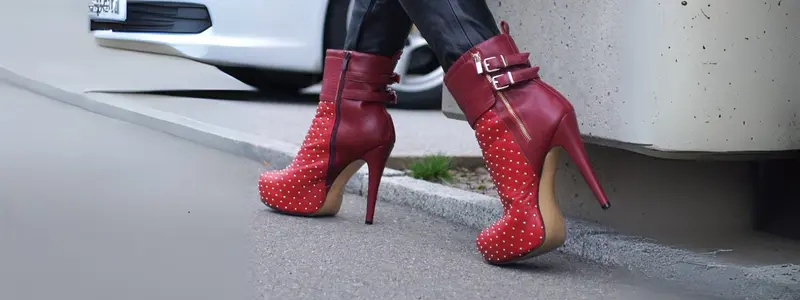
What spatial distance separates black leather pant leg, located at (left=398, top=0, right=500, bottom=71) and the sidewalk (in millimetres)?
633

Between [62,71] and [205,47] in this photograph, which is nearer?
[205,47]

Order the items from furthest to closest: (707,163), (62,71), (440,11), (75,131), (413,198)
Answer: (62,71) < (75,131) < (413,198) < (707,163) < (440,11)

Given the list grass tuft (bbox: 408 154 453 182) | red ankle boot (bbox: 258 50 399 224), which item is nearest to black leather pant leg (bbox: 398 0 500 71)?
red ankle boot (bbox: 258 50 399 224)

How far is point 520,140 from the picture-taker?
2.87 meters

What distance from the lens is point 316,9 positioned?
6863mm

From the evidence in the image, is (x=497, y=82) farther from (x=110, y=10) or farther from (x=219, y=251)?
(x=110, y=10)

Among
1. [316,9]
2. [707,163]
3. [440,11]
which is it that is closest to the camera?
[440,11]

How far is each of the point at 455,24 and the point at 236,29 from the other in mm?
4094

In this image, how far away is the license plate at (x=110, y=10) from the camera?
22.8ft

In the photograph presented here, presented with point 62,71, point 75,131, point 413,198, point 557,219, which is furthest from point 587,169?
point 62,71

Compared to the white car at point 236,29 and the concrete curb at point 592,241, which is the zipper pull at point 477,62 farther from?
the white car at point 236,29

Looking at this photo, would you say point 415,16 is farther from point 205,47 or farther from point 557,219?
point 205,47

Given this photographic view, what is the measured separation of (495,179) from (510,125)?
0.14 metres

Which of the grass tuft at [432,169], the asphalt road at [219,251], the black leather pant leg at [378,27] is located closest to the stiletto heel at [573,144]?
the asphalt road at [219,251]
